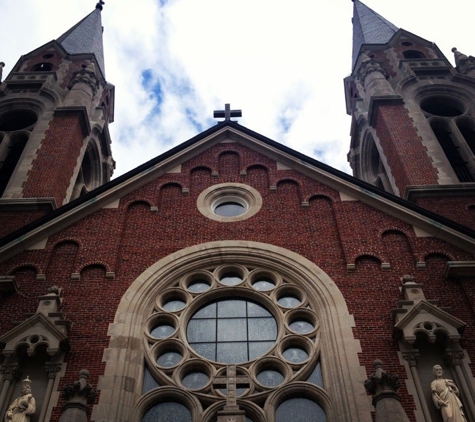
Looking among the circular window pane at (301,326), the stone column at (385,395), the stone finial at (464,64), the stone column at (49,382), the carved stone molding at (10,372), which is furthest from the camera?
the stone finial at (464,64)

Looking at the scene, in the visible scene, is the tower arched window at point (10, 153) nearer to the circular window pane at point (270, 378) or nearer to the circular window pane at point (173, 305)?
the circular window pane at point (173, 305)

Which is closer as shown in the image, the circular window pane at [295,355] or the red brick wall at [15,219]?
the circular window pane at [295,355]

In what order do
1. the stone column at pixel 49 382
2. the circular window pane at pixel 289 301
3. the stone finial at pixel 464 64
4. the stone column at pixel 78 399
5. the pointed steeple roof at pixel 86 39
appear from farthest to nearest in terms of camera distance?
the pointed steeple roof at pixel 86 39, the stone finial at pixel 464 64, the circular window pane at pixel 289 301, the stone column at pixel 49 382, the stone column at pixel 78 399

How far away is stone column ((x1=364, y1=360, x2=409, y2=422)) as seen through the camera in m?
10.9

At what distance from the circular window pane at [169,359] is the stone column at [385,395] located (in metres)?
3.94

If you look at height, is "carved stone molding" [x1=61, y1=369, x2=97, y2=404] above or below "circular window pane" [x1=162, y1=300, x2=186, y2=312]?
below

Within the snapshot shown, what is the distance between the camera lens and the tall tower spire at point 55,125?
22.2 m

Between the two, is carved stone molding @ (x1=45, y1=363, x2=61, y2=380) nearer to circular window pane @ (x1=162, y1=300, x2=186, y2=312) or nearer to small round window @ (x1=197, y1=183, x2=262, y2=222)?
circular window pane @ (x1=162, y1=300, x2=186, y2=312)

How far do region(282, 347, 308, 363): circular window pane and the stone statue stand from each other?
2.71 m

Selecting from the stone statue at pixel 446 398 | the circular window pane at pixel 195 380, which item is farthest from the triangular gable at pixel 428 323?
the circular window pane at pixel 195 380

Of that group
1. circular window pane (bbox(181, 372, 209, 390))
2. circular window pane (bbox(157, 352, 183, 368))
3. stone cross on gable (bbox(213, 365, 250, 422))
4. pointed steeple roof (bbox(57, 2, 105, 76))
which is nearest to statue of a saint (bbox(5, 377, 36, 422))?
circular window pane (bbox(157, 352, 183, 368))

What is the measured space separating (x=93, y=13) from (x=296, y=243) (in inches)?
1254

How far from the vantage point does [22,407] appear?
37.9 feet

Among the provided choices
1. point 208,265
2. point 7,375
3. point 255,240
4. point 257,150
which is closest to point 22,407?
point 7,375
